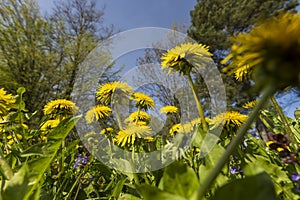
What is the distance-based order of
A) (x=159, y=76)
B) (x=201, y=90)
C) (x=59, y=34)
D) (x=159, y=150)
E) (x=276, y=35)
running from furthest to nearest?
(x=59, y=34), (x=201, y=90), (x=159, y=76), (x=159, y=150), (x=276, y=35)

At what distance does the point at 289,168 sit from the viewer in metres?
0.76

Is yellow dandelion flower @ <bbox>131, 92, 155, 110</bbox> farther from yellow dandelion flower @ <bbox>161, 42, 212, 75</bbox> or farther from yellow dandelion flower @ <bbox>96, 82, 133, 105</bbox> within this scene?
yellow dandelion flower @ <bbox>161, 42, 212, 75</bbox>

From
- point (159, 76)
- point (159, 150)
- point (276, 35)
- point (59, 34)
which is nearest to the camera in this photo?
point (276, 35)

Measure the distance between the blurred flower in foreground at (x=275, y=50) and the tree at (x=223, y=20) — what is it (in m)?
13.7

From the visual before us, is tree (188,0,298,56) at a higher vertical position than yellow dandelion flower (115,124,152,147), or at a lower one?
higher

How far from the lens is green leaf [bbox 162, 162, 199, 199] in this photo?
0.44 m

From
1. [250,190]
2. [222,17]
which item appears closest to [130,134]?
[250,190]

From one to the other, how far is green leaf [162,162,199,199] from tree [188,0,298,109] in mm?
A: 13669

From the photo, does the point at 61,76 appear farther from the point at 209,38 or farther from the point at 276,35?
the point at 276,35

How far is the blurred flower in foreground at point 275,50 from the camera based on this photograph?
314 millimetres

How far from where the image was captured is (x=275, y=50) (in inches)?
13.0

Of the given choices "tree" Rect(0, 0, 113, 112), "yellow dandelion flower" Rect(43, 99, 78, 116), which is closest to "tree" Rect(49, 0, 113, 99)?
"tree" Rect(0, 0, 113, 112)

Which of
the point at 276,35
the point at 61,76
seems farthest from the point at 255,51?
the point at 61,76

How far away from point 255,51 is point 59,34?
14.5 metres
